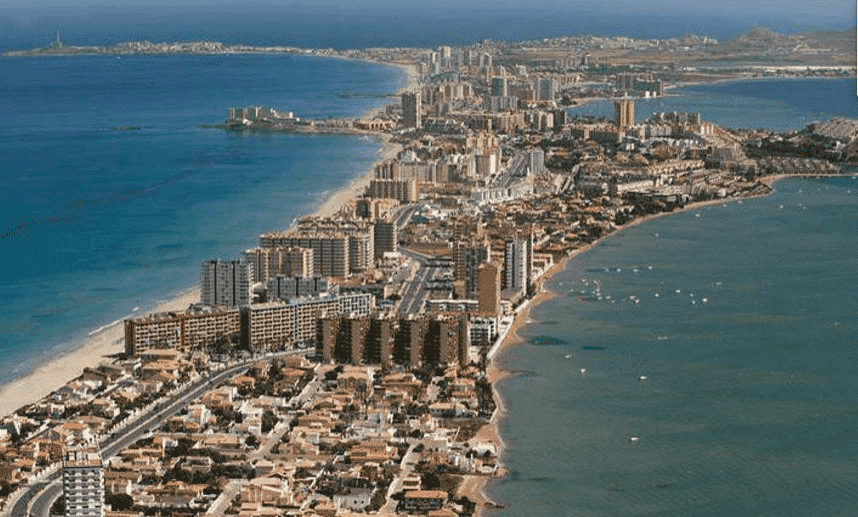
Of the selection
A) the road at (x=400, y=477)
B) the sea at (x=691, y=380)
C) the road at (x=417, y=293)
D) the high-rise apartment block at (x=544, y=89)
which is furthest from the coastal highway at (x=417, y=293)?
the high-rise apartment block at (x=544, y=89)

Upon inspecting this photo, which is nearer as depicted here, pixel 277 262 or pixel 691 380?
pixel 691 380

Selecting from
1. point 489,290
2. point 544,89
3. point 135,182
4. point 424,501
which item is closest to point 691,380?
point 489,290

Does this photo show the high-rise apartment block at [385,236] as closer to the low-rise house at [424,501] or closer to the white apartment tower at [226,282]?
the white apartment tower at [226,282]

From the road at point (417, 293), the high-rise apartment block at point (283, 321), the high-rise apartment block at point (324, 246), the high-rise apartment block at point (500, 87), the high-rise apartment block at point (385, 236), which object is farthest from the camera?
the high-rise apartment block at point (500, 87)

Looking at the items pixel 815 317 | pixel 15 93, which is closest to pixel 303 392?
pixel 815 317

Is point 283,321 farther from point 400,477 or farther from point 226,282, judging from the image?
point 400,477

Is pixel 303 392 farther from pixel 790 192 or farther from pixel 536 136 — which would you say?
pixel 536 136
